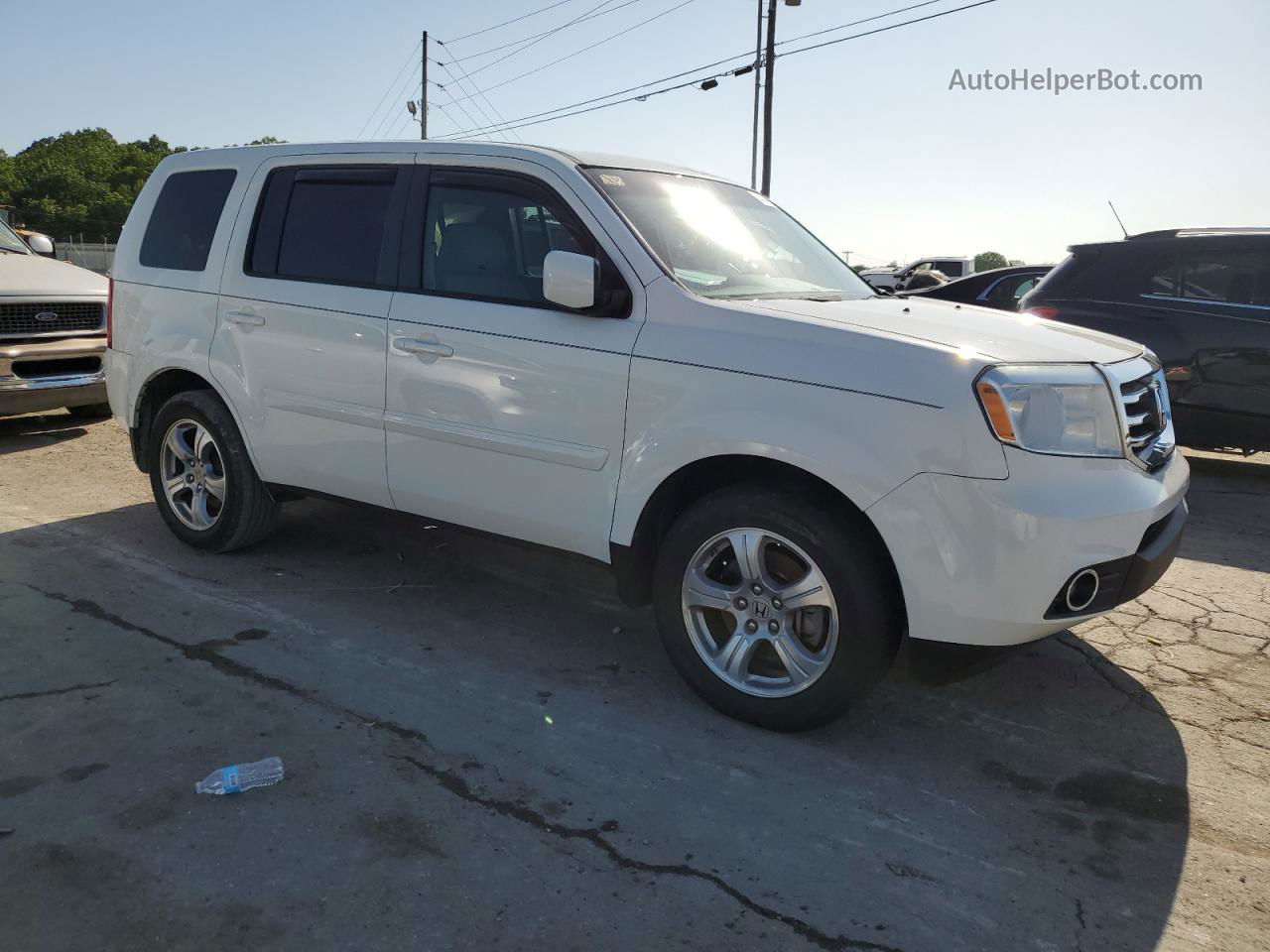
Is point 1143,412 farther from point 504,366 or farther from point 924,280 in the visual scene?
point 924,280

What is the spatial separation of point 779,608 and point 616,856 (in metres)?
1.02

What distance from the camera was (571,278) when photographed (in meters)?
3.44

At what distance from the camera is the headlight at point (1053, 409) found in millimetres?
2928

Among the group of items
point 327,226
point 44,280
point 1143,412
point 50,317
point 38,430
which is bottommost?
point 38,430

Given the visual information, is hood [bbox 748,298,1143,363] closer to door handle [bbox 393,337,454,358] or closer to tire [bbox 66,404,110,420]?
door handle [bbox 393,337,454,358]

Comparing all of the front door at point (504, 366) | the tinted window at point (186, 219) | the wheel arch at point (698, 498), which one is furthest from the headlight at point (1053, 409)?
the tinted window at point (186, 219)

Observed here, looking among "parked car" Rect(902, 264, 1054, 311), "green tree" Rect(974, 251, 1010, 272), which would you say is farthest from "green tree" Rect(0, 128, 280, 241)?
"parked car" Rect(902, 264, 1054, 311)

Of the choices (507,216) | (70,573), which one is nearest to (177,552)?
(70,573)

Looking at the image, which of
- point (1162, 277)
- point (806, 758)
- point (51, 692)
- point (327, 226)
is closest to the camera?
point (806, 758)

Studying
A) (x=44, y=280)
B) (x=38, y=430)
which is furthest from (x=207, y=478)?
(x=38, y=430)

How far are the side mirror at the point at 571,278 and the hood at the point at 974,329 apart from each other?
1.88 feet

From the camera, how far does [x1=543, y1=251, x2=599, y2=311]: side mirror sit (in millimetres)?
3438

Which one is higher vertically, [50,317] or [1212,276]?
[1212,276]

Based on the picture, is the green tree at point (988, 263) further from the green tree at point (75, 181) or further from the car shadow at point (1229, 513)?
the green tree at point (75, 181)
